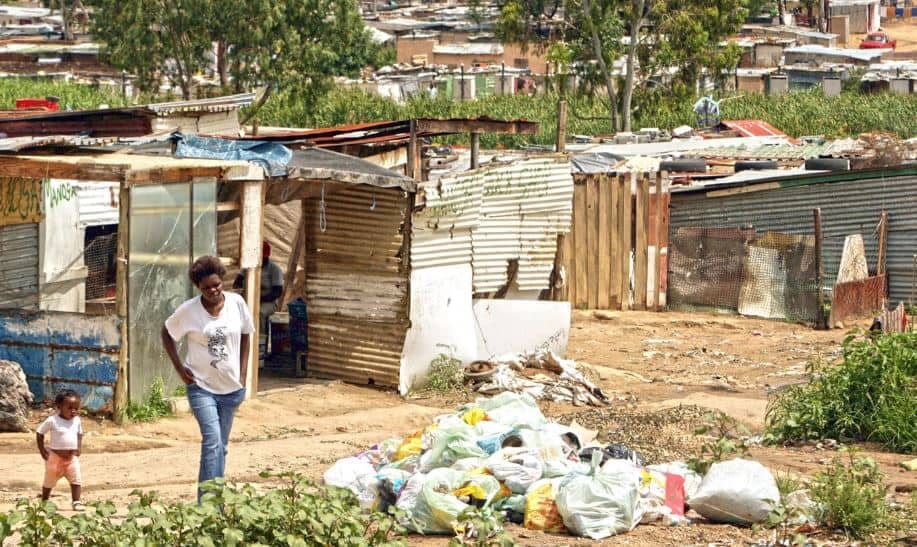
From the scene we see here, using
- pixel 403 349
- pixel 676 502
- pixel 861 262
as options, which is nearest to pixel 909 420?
pixel 676 502

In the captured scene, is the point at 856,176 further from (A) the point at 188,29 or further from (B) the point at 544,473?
(A) the point at 188,29

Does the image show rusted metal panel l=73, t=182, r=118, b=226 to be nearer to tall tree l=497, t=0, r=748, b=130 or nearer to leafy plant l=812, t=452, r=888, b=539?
leafy plant l=812, t=452, r=888, b=539

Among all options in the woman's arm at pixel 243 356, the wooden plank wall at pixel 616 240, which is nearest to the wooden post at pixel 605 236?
the wooden plank wall at pixel 616 240

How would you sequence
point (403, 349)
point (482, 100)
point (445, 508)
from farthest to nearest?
1. point (482, 100)
2. point (403, 349)
3. point (445, 508)

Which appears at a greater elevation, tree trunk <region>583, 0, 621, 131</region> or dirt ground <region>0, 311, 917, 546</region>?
tree trunk <region>583, 0, 621, 131</region>

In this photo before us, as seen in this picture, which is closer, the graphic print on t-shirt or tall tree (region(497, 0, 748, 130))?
the graphic print on t-shirt

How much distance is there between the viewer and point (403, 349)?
1445cm

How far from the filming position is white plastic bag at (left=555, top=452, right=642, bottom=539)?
824 cm

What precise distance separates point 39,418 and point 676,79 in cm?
2817

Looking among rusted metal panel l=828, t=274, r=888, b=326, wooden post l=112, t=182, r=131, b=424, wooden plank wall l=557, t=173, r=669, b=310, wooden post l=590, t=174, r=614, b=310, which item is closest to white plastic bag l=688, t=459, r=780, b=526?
wooden post l=112, t=182, r=131, b=424

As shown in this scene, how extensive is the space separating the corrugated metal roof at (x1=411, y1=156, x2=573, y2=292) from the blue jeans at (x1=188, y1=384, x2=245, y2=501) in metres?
6.41

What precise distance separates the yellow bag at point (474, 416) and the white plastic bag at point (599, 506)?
136 cm

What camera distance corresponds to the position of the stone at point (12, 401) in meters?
11.7

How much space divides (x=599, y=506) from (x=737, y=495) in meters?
0.79
